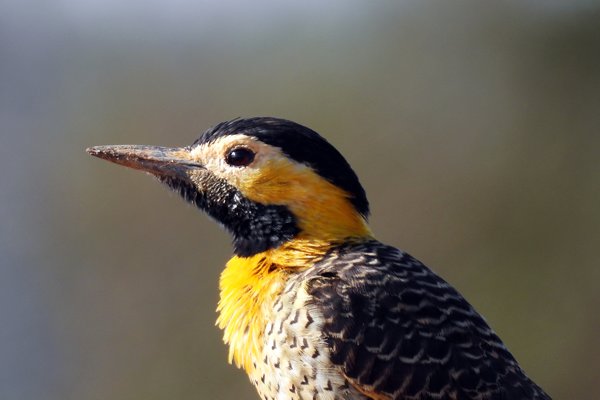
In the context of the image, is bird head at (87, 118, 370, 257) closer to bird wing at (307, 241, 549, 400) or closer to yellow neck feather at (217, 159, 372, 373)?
yellow neck feather at (217, 159, 372, 373)

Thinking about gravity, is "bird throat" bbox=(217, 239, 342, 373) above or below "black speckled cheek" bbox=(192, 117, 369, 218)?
below

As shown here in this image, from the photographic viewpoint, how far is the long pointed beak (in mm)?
5863

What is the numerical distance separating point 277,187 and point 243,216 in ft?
0.79

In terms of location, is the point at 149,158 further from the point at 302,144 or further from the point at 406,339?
the point at 406,339

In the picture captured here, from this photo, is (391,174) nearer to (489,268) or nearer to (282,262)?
(489,268)

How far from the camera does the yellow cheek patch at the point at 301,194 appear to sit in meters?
5.49

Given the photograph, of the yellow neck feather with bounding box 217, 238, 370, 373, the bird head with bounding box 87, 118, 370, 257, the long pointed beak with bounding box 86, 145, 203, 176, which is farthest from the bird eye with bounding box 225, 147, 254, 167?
the yellow neck feather with bounding box 217, 238, 370, 373

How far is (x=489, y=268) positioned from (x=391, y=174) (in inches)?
72.5

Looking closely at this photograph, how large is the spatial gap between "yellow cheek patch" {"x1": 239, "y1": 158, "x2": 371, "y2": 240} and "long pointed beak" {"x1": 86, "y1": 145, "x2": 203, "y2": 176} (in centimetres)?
49

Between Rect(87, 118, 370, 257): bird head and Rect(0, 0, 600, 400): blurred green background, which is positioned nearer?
Rect(87, 118, 370, 257): bird head

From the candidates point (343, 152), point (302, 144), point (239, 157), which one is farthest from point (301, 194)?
point (343, 152)

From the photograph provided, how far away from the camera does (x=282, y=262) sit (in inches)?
209

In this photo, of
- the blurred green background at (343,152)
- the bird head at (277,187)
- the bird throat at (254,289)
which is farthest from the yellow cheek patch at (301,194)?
the blurred green background at (343,152)

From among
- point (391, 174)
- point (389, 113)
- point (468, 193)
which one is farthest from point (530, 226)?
point (389, 113)
